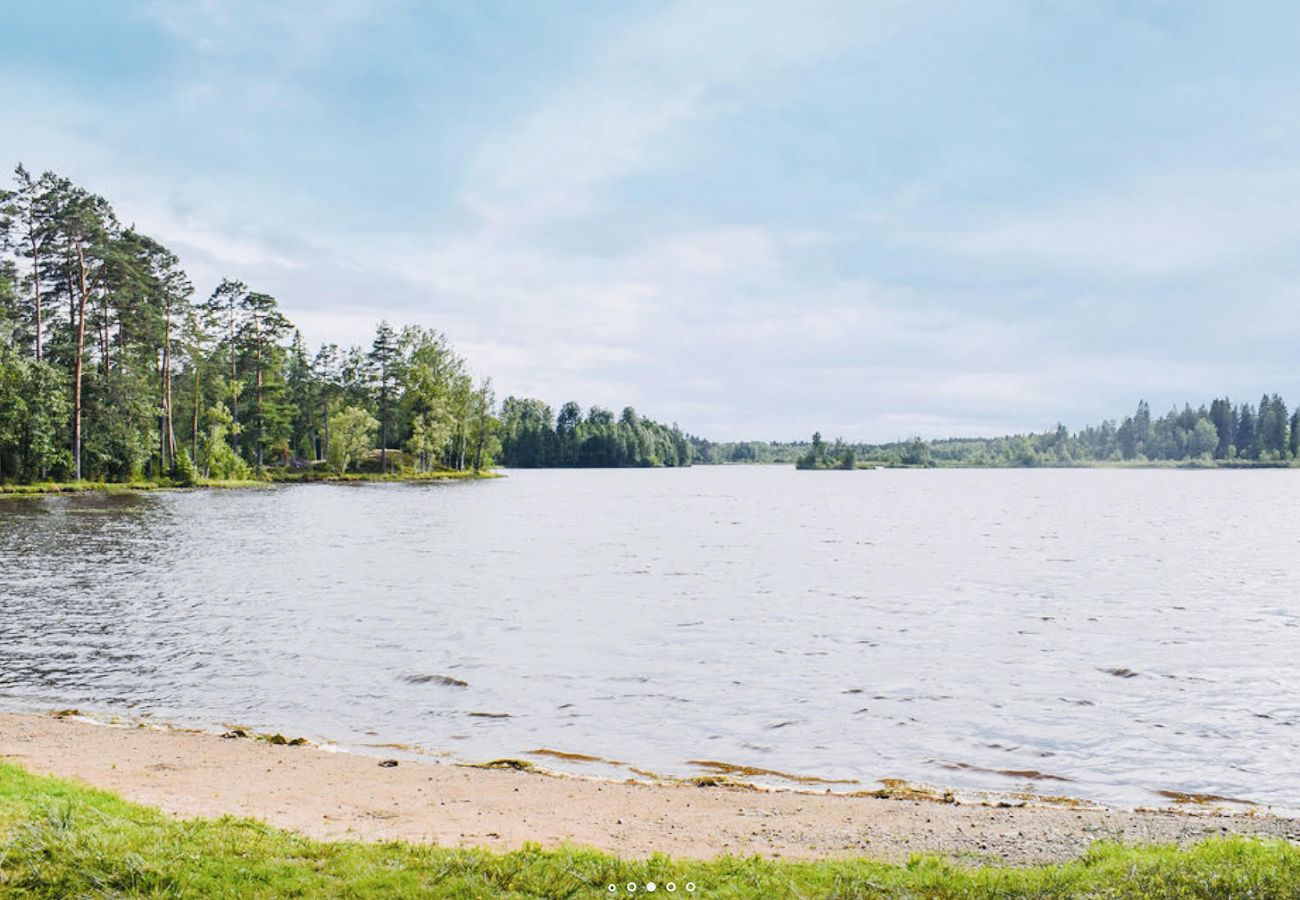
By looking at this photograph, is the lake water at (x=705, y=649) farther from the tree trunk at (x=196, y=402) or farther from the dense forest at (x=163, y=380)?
the tree trunk at (x=196, y=402)

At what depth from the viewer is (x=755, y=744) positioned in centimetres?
1302

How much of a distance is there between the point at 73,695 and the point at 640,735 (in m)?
9.91

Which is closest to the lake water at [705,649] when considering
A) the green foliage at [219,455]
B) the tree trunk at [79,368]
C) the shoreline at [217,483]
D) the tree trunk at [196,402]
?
the shoreline at [217,483]

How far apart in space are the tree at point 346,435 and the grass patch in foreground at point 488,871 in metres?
104

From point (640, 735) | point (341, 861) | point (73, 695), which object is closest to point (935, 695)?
point (640, 735)

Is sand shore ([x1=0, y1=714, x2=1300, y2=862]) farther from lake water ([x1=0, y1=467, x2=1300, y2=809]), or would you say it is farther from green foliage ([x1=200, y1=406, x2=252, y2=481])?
green foliage ([x1=200, y1=406, x2=252, y2=481])

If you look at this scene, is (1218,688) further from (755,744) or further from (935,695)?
(755,744)

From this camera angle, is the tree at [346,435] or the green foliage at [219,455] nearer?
the green foliage at [219,455]

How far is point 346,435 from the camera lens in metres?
108

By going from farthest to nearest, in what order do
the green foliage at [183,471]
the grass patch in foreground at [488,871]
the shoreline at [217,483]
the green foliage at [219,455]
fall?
the green foliage at [219,455]
the green foliage at [183,471]
the shoreline at [217,483]
the grass patch in foreground at [488,871]

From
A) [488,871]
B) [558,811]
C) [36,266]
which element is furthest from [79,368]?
[488,871]

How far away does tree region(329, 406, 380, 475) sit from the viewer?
10700 centimetres

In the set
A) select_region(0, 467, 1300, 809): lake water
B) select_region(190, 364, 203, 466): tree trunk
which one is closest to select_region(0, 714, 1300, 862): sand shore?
select_region(0, 467, 1300, 809): lake water

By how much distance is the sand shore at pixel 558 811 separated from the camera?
27.0 ft
